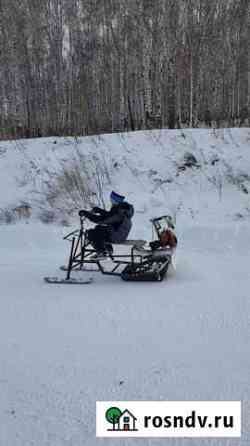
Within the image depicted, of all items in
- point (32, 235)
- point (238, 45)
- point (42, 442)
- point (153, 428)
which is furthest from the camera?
point (238, 45)

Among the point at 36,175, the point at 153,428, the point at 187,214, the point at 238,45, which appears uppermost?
the point at 238,45

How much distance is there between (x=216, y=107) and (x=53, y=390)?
1570 centimetres

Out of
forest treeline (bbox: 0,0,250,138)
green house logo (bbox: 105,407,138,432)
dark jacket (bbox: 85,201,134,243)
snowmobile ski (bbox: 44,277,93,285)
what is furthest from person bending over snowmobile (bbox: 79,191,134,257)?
forest treeline (bbox: 0,0,250,138)

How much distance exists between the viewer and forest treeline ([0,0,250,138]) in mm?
14773

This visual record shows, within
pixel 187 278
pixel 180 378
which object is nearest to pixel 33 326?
pixel 180 378

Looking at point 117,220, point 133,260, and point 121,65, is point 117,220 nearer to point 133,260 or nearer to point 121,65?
point 133,260

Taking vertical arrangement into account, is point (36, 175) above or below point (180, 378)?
above

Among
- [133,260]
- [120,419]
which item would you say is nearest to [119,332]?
[120,419]

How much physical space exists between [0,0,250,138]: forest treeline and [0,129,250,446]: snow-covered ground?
26.4ft

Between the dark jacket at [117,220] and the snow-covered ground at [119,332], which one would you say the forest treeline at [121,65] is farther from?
the dark jacket at [117,220]

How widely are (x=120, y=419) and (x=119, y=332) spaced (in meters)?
1.18

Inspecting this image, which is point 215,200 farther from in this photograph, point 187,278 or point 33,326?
point 33,326

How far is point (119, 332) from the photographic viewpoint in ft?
12.4

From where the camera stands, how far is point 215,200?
8.98 m
